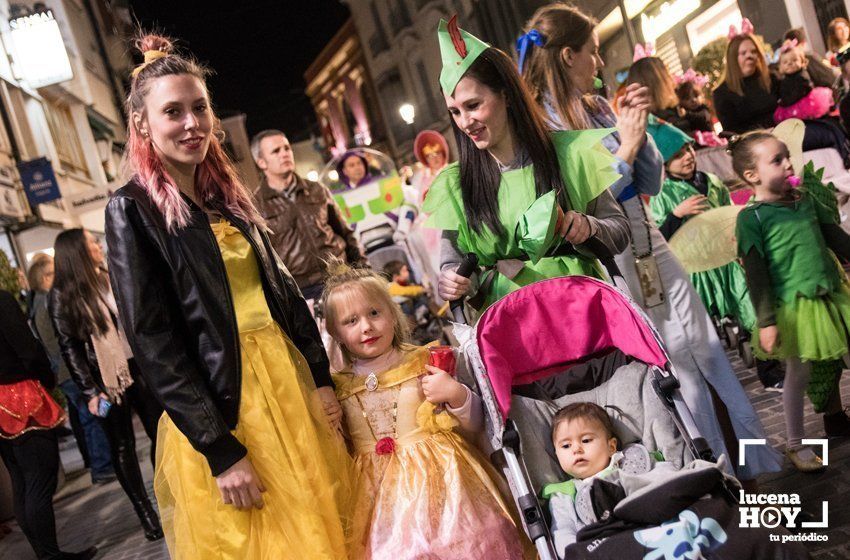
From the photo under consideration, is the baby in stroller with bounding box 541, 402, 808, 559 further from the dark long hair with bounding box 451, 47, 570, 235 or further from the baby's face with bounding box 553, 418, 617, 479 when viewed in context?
the dark long hair with bounding box 451, 47, 570, 235

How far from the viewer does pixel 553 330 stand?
279cm

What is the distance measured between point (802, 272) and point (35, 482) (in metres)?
4.46

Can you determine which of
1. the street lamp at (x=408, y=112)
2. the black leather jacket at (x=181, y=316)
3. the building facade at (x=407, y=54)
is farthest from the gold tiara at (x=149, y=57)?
the street lamp at (x=408, y=112)

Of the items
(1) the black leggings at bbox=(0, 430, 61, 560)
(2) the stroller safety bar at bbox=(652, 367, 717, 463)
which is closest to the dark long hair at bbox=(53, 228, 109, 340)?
(1) the black leggings at bbox=(0, 430, 61, 560)

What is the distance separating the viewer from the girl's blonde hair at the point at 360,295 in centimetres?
303

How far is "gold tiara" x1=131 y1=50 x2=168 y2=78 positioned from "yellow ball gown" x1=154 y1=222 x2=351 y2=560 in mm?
569

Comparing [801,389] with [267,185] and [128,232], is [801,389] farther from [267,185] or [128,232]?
[267,185]

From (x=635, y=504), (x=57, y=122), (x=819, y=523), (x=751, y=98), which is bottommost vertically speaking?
(x=819, y=523)

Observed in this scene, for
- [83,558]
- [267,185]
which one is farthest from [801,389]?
[83,558]

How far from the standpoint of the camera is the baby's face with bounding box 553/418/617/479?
2.55m

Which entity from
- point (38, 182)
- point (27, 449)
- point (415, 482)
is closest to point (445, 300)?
point (415, 482)

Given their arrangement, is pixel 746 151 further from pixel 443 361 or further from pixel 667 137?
pixel 443 361

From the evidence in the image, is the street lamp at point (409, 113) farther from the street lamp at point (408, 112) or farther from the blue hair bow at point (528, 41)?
the blue hair bow at point (528, 41)

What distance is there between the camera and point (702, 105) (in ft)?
19.3
